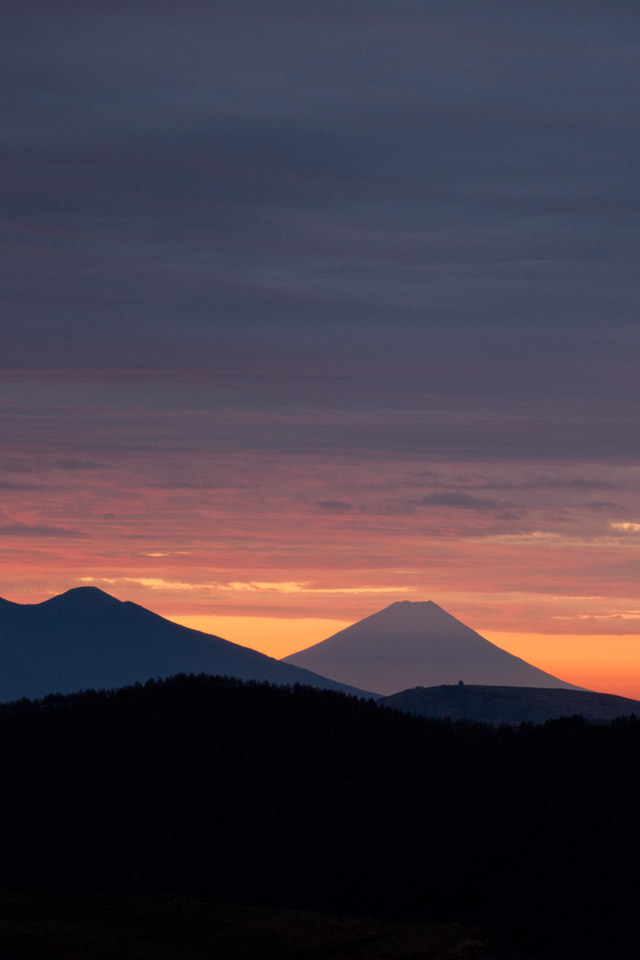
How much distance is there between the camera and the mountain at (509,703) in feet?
340

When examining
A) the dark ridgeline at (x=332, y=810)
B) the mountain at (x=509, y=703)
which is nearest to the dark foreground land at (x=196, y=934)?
the dark ridgeline at (x=332, y=810)

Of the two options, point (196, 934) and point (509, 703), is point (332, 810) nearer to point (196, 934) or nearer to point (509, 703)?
point (196, 934)

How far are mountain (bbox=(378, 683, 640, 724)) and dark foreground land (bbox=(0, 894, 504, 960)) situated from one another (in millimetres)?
83570

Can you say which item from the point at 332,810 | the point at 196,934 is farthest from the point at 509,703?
the point at 196,934

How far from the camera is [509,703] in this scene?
109 metres

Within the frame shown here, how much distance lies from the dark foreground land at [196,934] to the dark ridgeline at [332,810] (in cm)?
329

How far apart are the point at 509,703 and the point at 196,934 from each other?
9684cm

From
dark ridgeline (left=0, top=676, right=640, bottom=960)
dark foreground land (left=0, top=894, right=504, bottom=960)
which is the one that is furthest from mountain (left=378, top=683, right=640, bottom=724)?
dark foreground land (left=0, top=894, right=504, bottom=960)

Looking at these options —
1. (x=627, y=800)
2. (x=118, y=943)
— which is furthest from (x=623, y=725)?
(x=118, y=943)

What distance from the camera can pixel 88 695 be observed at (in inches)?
1454

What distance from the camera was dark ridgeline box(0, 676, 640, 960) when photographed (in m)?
22.4

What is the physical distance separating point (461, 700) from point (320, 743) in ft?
263

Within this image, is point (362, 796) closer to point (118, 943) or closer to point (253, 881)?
point (253, 881)

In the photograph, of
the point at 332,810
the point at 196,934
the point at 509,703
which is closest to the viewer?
the point at 196,934
